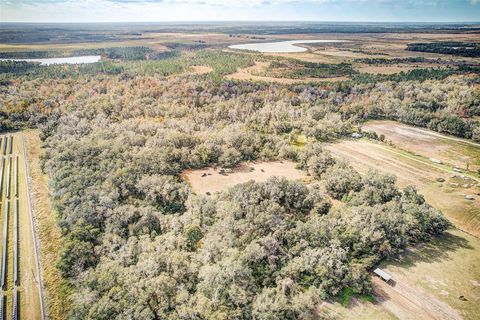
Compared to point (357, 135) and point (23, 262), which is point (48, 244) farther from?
point (357, 135)

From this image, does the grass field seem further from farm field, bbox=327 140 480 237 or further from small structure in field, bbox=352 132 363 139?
small structure in field, bbox=352 132 363 139

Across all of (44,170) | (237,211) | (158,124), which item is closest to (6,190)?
(44,170)

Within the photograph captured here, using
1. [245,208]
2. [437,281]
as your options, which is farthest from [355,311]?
[245,208]

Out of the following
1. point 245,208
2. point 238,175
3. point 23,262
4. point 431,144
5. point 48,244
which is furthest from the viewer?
point 431,144

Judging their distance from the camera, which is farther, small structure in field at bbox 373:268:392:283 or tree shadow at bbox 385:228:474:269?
tree shadow at bbox 385:228:474:269

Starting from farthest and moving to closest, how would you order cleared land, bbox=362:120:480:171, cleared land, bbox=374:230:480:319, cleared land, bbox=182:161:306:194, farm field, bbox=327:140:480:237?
1. cleared land, bbox=362:120:480:171
2. cleared land, bbox=182:161:306:194
3. farm field, bbox=327:140:480:237
4. cleared land, bbox=374:230:480:319

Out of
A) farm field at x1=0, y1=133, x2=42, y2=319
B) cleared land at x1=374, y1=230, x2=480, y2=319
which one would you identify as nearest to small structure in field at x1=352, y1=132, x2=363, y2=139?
cleared land at x1=374, y1=230, x2=480, y2=319
